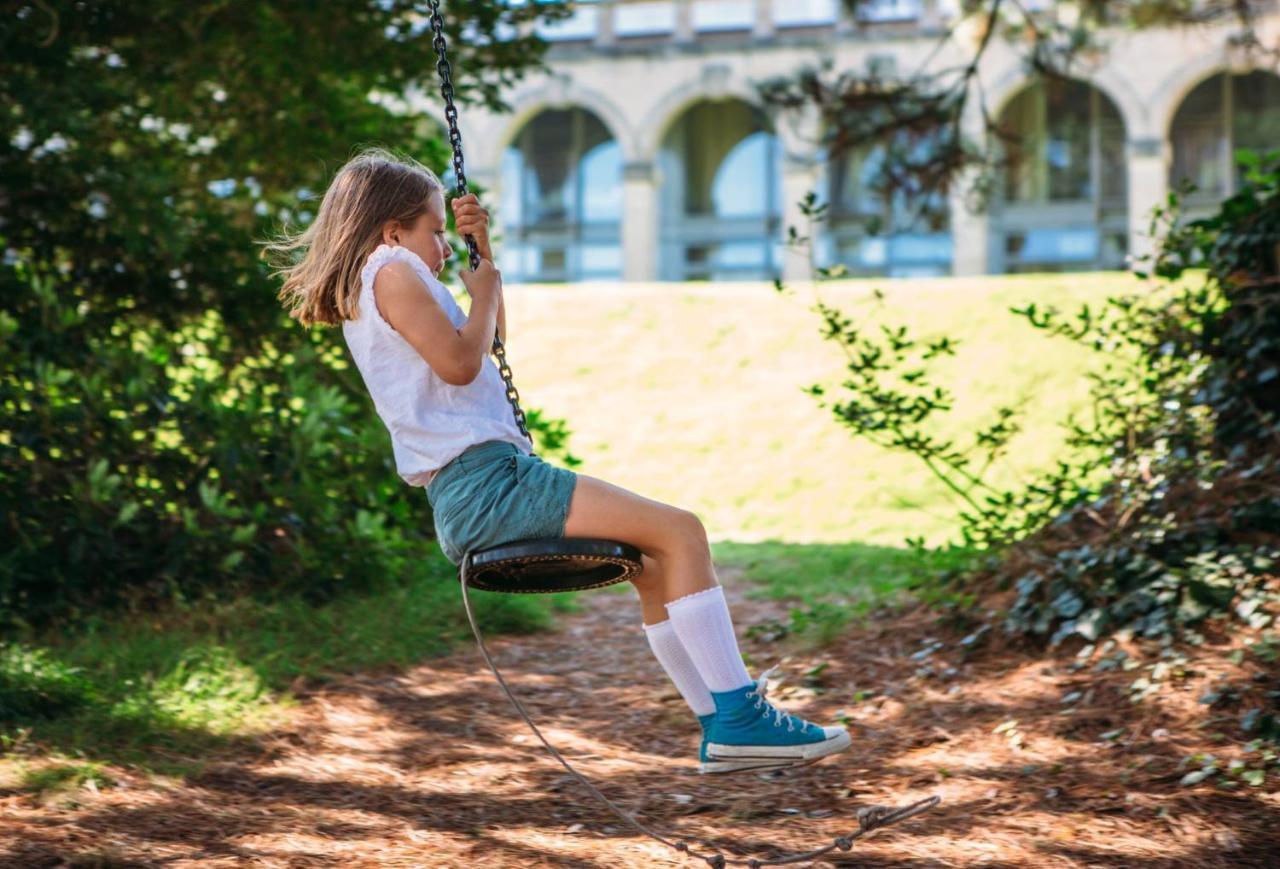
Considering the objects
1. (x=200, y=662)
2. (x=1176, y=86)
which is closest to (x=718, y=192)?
(x=1176, y=86)

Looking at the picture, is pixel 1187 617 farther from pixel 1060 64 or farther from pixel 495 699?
pixel 1060 64

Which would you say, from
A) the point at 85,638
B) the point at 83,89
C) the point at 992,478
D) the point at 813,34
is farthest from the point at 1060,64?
the point at 85,638

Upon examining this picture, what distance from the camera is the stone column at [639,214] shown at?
31.6 meters

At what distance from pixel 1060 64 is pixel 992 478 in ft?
25.3

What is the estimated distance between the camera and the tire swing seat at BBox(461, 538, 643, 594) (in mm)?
3717

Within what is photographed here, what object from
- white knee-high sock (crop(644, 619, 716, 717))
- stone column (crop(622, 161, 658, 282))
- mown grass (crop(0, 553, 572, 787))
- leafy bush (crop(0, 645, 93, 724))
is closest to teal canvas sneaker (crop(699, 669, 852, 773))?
white knee-high sock (crop(644, 619, 716, 717))

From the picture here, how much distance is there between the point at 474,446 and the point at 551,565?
1.32 feet

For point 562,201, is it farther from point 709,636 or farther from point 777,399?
point 709,636

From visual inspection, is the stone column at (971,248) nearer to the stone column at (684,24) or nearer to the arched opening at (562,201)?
the stone column at (684,24)

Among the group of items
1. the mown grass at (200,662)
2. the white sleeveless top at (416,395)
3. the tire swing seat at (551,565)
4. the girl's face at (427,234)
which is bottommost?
the mown grass at (200,662)

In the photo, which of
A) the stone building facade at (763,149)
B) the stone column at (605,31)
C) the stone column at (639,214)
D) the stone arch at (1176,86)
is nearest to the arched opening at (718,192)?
the stone building facade at (763,149)

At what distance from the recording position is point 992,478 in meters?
14.3

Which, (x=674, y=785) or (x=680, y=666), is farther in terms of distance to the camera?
(x=674, y=785)

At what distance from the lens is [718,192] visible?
33031 millimetres
